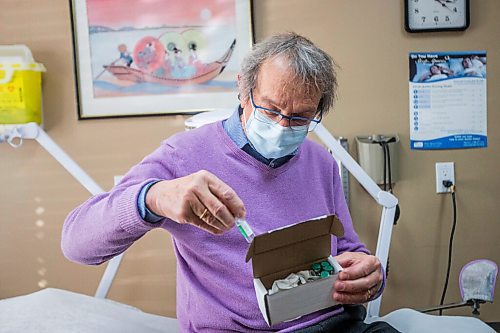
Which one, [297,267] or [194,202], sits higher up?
[194,202]

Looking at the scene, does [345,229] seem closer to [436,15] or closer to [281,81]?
[281,81]

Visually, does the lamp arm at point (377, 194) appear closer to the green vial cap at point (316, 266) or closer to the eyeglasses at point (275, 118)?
the eyeglasses at point (275, 118)

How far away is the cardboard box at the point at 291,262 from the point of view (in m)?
1.10

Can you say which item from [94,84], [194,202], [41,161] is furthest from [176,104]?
[194,202]

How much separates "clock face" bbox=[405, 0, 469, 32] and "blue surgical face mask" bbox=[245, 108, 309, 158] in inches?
41.7

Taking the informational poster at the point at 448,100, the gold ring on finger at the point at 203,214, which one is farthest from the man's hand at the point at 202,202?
the informational poster at the point at 448,100

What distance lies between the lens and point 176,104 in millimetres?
2184

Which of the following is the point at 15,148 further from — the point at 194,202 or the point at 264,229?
the point at 194,202

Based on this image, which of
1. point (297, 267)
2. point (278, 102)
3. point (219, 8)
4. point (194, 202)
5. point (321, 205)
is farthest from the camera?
point (219, 8)

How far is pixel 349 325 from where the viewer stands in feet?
4.59

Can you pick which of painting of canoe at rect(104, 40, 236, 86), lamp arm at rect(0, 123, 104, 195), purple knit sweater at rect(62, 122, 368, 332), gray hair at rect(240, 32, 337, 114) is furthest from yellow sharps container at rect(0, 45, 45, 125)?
gray hair at rect(240, 32, 337, 114)

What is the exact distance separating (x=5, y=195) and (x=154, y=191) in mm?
1417

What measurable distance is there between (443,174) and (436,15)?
0.61m

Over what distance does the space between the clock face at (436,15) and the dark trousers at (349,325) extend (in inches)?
47.6
